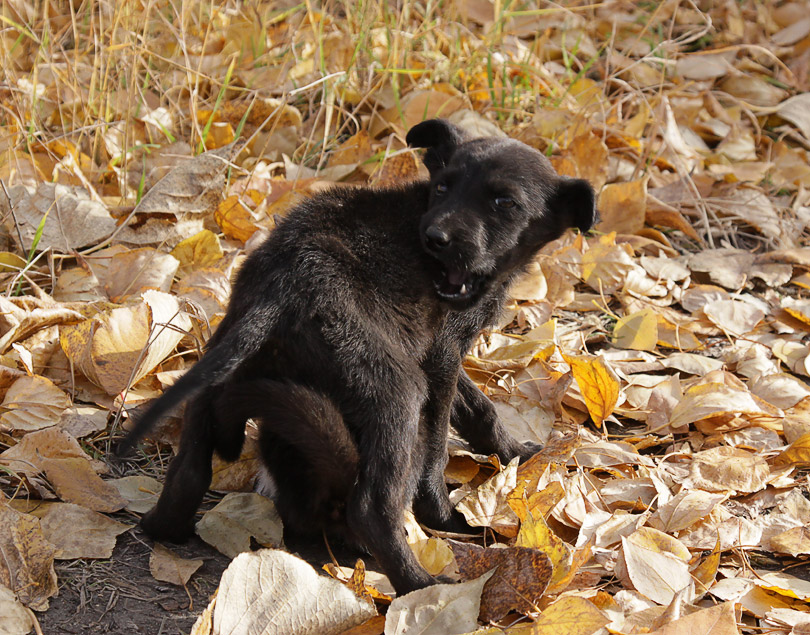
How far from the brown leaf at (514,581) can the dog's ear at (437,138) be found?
153 cm

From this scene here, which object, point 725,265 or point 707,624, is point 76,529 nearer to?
point 707,624

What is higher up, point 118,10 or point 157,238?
point 118,10

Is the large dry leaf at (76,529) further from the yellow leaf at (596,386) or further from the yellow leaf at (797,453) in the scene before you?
the yellow leaf at (797,453)

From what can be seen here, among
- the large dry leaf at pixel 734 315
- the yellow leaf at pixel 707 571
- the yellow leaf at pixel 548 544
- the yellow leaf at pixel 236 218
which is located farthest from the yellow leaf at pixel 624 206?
the yellow leaf at pixel 548 544

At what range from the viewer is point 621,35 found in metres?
6.33

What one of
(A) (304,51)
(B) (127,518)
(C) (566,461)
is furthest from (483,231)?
(A) (304,51)

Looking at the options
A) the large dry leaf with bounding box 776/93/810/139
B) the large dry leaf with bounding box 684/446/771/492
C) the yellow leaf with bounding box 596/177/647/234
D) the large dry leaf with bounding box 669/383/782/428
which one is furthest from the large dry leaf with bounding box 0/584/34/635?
the large dry leaf with bounding box 776/93/810/139

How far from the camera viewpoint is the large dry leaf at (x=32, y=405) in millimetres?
2646

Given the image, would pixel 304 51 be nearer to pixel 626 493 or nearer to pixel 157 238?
pixel 157 238

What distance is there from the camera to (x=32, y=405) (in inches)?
106

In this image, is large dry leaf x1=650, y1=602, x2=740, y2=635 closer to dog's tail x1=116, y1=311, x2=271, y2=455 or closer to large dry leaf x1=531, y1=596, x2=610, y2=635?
large dry leaf x1=531, y1=596, x2=610, y2=635

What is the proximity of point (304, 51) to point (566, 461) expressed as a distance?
310cm

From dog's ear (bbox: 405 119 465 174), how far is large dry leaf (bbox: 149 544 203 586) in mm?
1640

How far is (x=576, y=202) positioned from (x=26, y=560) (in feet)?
6.49
